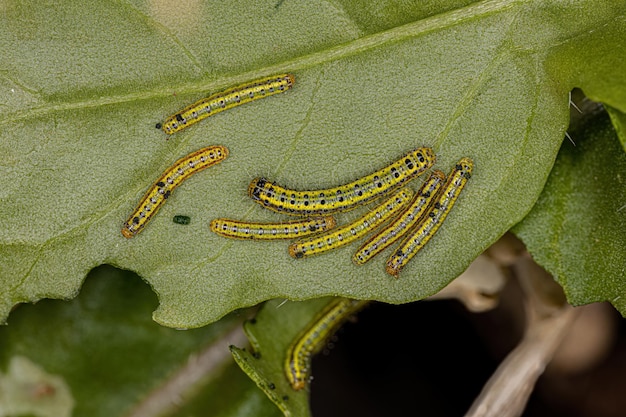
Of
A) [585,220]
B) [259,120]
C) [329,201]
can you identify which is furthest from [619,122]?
[259,120]

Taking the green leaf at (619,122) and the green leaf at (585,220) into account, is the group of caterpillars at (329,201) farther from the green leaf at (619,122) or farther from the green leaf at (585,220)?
the green leaf at (619,122)

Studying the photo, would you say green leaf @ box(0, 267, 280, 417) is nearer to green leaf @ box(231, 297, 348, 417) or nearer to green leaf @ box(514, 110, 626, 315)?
green leaf @ box(231, 297, 348, 417)

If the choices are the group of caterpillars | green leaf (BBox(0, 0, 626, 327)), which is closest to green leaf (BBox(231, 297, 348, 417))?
green leaf (BBox(0, 0, 626, 327))

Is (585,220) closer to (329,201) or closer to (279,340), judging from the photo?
(329,201)

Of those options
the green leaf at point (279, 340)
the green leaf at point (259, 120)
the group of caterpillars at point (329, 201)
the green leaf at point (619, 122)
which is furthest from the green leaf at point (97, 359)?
the green leaf at point (619, 122)

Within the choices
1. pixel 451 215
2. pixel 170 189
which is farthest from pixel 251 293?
pixel 451 215

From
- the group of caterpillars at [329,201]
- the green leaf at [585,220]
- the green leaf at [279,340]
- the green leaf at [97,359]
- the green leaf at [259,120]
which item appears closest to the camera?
the green leaf at [259,120]

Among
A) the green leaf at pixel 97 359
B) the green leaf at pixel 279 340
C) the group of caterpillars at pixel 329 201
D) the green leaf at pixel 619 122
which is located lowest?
the green leaf at pixel 97 359
